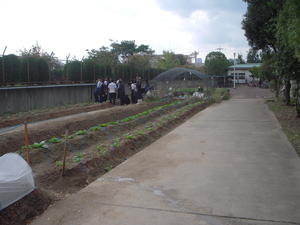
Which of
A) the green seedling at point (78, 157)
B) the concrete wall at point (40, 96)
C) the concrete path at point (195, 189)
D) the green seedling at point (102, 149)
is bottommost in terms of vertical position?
the concrete path at point (195, 189)

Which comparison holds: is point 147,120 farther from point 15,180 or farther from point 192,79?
point 192,79

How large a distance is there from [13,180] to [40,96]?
15.0 meters

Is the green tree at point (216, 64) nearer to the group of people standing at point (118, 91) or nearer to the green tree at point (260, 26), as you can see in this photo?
the green tree at point (260, 26)

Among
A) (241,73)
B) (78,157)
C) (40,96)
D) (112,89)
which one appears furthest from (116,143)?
(241,73)

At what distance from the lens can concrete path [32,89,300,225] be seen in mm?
4180

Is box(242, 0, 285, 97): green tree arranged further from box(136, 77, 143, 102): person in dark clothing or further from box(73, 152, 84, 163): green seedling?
box(73, 152, 84, 163): green seedling

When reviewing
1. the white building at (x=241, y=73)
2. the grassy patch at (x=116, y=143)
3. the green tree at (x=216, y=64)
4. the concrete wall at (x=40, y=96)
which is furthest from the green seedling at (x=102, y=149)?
the white building at (x=241, y=73)

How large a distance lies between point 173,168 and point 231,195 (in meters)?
1.72

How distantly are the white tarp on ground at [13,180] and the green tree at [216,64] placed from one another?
57387mm

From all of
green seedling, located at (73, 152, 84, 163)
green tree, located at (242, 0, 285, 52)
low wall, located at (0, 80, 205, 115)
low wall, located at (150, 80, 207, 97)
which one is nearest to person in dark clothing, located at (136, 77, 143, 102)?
low wall, located at (0, 80, 205, 115)

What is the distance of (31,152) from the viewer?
273 inches

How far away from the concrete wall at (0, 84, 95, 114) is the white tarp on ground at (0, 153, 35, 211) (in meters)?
12.1

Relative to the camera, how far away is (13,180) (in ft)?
13.9

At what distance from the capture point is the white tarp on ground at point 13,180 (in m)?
4.10
